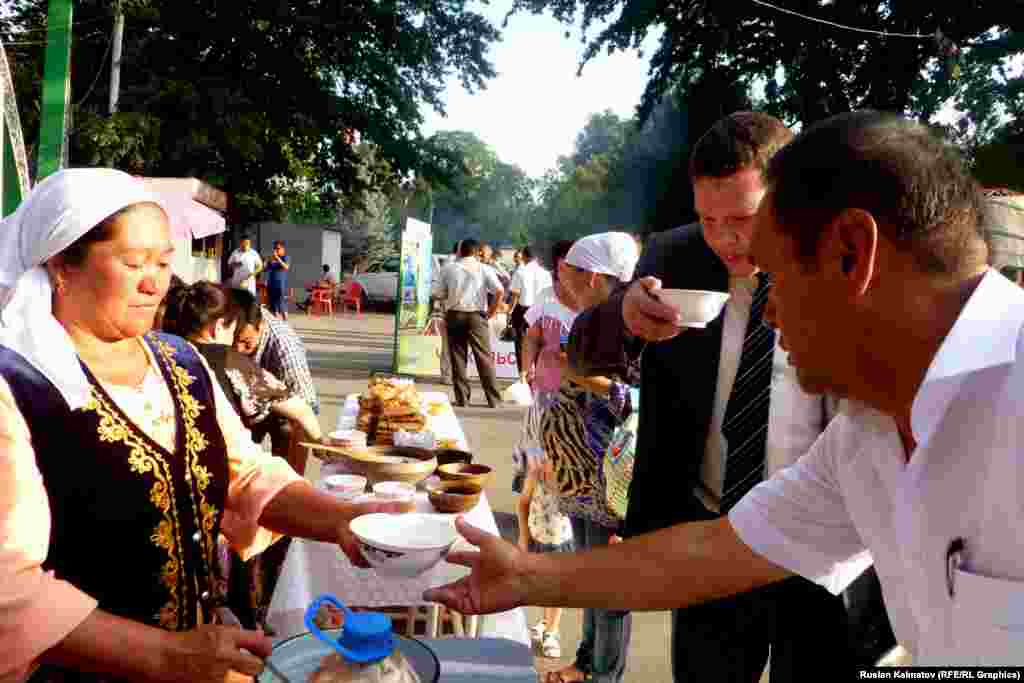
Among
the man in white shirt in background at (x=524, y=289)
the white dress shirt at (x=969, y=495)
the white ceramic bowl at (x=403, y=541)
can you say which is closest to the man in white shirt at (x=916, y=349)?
the white dress shirt at (x=969, y=495)

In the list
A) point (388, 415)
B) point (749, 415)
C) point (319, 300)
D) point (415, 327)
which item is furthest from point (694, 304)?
point (319, 300)

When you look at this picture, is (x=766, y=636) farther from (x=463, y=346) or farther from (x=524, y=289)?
(x=524, y=289)

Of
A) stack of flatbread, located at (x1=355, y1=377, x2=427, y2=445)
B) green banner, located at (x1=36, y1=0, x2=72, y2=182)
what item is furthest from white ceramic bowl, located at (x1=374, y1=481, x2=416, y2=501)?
green banner, located at (x1=36, y1=0, x2=72, y2=182)

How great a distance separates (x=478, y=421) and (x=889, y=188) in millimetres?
8326

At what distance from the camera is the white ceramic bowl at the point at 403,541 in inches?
69.4

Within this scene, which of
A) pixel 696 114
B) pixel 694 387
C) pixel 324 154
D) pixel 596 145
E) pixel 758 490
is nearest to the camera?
pixel 758 490

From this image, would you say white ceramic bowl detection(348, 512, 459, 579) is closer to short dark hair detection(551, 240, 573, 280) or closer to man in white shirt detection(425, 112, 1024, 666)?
man in white shirt detection(425, 112, 1024, 666)

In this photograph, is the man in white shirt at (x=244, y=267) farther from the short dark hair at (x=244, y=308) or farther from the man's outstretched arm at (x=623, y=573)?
the man's outstretched arm at (x=623, y=573)

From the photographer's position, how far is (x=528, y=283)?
11141 millimetres

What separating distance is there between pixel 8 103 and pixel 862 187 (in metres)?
6.51

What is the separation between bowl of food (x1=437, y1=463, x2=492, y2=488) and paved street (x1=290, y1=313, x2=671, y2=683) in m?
1.30

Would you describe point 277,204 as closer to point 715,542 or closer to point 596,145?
point 715,542

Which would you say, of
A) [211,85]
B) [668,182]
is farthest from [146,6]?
[668,182]

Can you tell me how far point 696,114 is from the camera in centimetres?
1911
